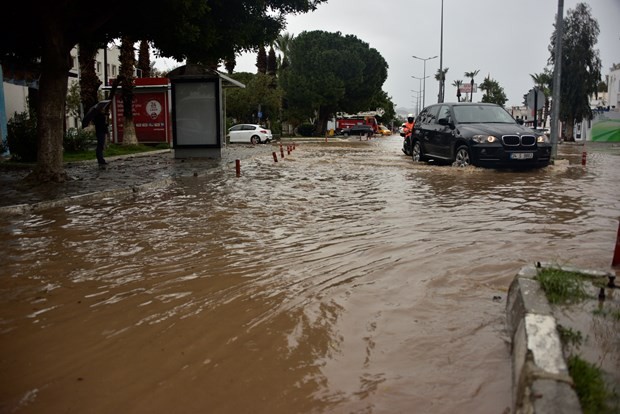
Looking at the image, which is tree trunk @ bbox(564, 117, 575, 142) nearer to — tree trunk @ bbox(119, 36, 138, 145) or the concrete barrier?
tree trunk @ bbox(119, 36, 138, 145)

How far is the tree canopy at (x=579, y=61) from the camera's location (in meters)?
43.8

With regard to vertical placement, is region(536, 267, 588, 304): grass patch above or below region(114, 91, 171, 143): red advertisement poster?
below

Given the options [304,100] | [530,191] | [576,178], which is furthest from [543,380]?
[304,100]

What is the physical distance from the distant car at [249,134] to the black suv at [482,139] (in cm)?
2573

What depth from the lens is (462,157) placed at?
1501 centimetres

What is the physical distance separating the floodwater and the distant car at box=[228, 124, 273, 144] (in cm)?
3301

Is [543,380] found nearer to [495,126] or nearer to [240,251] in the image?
[240,251]

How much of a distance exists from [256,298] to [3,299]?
77.0 inches

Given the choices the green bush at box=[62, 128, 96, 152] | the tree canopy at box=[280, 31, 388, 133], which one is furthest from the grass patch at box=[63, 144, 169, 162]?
the tree canopy at box=[280, 31, 388, 133]

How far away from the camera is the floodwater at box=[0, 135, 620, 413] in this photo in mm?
2973

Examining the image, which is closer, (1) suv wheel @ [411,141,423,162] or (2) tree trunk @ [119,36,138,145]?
(1) suv wheel @ [411,141,423,162]

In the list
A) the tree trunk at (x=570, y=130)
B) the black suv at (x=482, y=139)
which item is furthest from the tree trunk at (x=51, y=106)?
the tree trunk at (x=570, y=130)

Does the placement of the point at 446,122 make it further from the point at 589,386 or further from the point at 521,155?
the point at 589,386

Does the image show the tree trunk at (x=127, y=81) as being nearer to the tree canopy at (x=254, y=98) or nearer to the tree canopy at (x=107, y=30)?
the tree canopy at (x=107, y=30)
